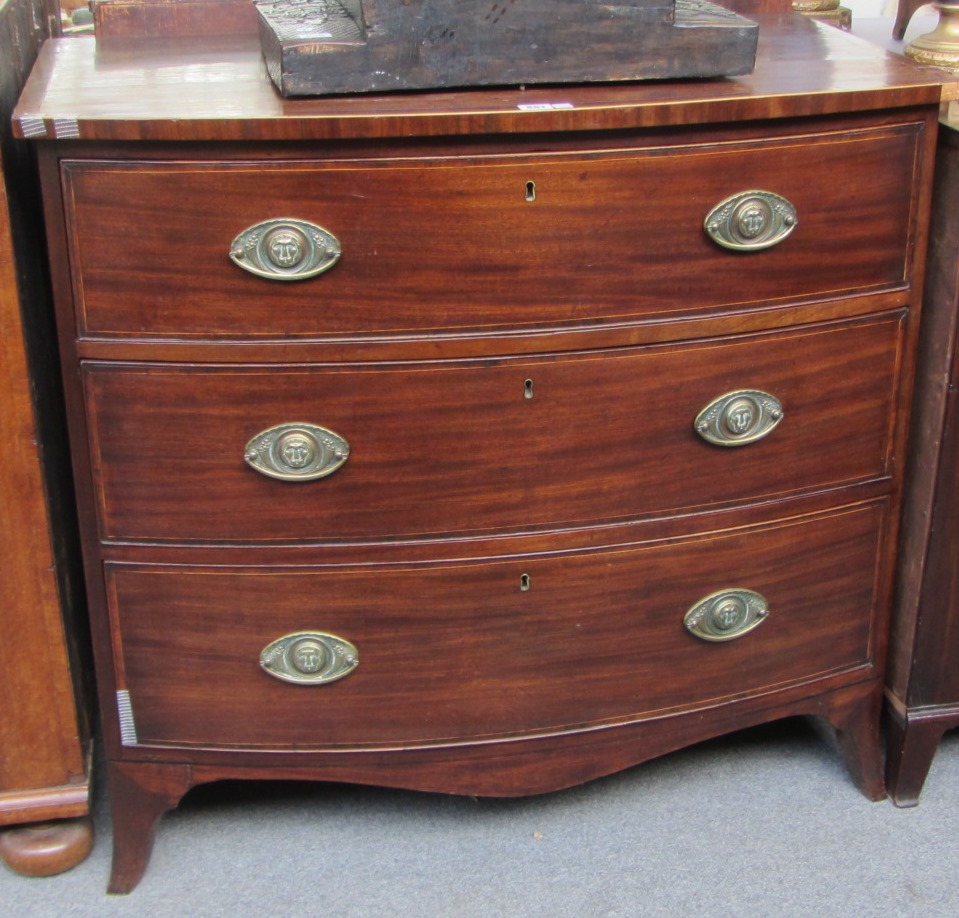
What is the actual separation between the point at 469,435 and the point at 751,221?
348mm

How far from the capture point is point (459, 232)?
4.16ft

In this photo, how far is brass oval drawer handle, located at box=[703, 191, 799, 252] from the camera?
1312 millimetres

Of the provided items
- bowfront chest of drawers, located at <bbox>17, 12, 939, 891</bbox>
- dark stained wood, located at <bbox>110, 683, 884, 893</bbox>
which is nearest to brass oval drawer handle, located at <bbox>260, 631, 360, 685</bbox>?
bowfront chest of drawers, located at <bbox>17, 12, 939, 891</bbox>

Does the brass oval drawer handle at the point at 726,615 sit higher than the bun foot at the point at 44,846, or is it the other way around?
the brass oval drawer handle at the point at 726,615

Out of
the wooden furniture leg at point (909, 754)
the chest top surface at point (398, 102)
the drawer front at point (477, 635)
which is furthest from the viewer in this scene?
the wooden furniture leg at point (909, 754)

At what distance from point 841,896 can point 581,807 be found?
Result: 12.9 inches

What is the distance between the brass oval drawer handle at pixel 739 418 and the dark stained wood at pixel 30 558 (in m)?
0.69

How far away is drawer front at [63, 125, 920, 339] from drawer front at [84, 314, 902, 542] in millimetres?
53

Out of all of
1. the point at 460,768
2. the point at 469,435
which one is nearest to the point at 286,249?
the point at 469,435

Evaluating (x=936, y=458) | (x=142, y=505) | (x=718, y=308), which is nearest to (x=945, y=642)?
(x=936, y=458)

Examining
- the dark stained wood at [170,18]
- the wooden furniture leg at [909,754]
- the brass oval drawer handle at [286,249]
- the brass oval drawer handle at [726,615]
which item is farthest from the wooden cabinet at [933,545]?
the dark stained wood at [170,18]

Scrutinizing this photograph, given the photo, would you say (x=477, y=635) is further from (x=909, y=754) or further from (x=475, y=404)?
(x=909, y=754)

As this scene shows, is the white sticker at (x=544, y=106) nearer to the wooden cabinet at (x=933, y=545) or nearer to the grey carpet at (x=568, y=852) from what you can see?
the wooden cabinet at (x=933, y=545)

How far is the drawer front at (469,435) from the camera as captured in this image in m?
1.32
